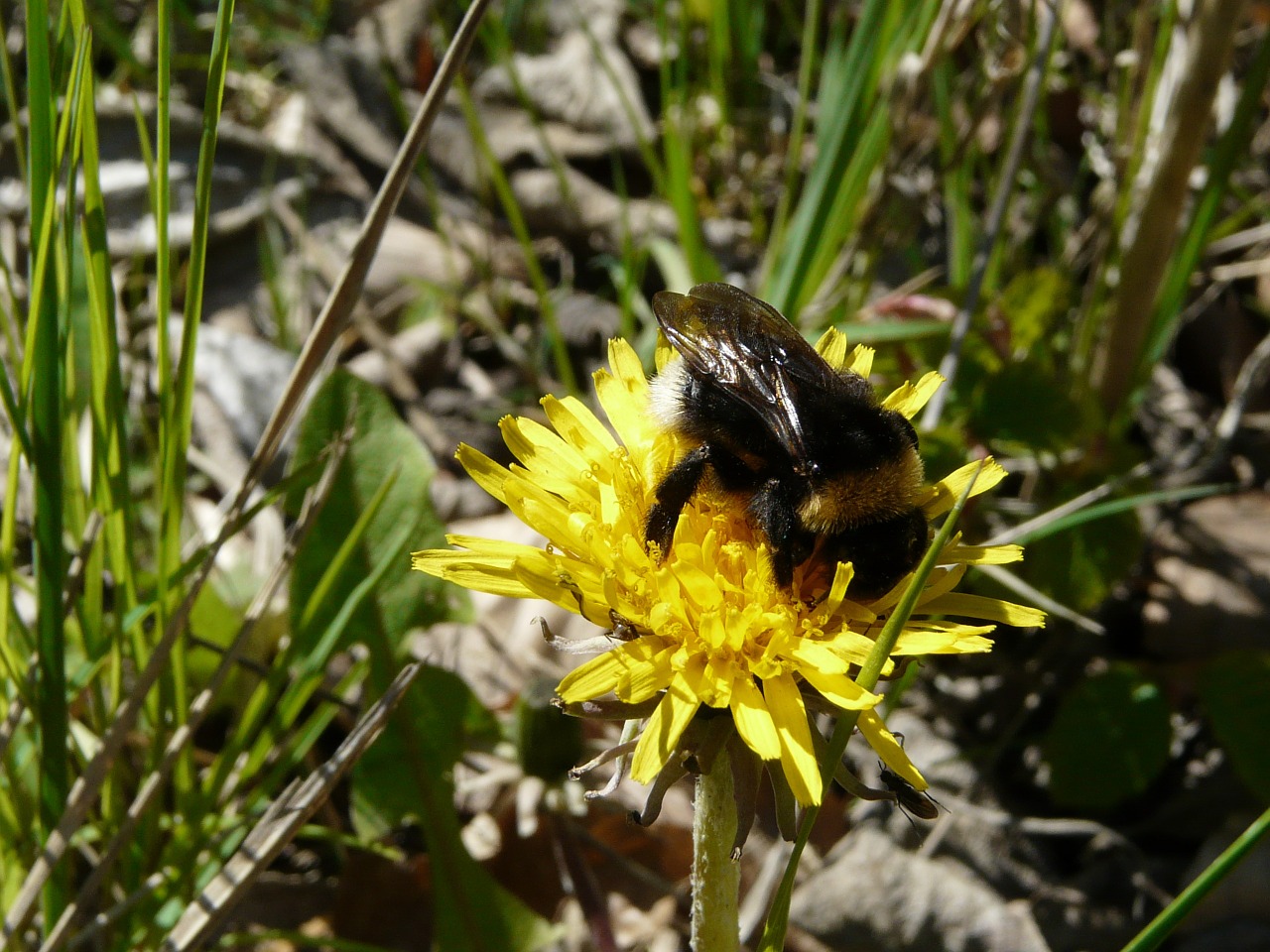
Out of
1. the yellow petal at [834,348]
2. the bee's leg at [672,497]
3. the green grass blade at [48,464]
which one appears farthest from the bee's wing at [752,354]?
the green grass blade at [48,464]

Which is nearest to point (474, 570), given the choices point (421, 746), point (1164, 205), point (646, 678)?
point (646, 678)

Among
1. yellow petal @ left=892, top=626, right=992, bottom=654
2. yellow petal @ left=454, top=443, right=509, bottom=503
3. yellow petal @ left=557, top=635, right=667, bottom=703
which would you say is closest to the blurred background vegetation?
yellow petal @ left=454, top=443, right=509, bottom=503

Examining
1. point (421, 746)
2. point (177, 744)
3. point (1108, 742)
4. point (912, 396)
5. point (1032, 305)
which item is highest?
point (912, 396)

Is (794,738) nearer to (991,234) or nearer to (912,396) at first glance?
(912,396)

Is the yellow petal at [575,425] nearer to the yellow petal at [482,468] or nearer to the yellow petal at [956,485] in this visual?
the yellow petal at [482,468]

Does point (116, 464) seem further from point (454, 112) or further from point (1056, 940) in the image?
point (454, 112)
